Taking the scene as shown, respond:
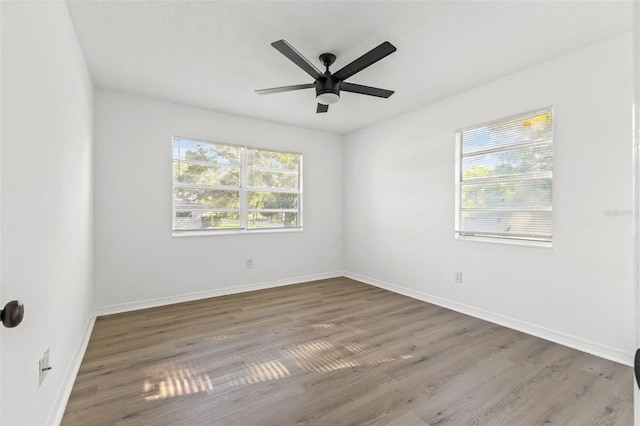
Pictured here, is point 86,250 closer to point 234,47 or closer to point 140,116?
point 140,116

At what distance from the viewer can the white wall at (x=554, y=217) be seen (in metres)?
2.40

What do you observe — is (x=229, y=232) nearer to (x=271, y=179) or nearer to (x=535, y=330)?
(x=271, y=179)

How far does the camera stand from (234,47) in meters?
2.55

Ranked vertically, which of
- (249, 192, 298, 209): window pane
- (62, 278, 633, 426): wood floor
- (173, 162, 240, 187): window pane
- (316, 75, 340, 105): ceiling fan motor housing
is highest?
(316, 75, 340, 105): ceiling fan motor housing

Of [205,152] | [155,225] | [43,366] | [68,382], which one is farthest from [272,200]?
[43,366]

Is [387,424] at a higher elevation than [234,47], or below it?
below

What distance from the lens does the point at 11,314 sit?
845 millimetres

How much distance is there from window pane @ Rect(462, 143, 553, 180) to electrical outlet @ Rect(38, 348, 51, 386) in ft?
13.2

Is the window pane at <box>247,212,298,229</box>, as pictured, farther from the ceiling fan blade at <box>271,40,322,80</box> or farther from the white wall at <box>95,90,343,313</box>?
the ceiling fan blade at <box>271,40,322,80</box>

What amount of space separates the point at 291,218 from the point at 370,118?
2070mm

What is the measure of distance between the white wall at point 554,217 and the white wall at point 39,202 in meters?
3.74

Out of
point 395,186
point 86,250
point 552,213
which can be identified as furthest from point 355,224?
point 86,250

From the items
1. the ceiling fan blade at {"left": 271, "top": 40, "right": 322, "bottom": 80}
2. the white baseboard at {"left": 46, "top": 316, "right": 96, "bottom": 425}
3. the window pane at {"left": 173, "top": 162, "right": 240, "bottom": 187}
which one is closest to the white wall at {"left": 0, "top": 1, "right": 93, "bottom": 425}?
the white baseboard at {"left": 46, "top": 316, "right": 96, "bottom": 425}

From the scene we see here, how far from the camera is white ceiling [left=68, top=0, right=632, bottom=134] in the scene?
2.09 meters
